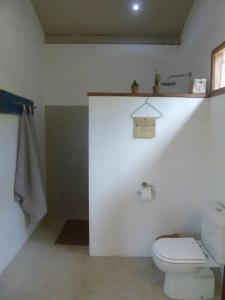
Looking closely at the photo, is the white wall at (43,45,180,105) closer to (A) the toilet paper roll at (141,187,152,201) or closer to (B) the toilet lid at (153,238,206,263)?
(A) the toilet paper roll at (141,187,152,201)

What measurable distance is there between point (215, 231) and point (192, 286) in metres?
0.51

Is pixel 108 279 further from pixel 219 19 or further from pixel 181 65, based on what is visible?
pixel 181 65

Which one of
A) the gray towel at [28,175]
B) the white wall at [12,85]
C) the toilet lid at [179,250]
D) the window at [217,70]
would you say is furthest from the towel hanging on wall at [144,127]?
the white wall at [12,85]

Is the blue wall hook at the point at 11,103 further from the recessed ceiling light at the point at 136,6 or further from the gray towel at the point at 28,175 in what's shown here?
the recessed ceiling light at the point at 136,6

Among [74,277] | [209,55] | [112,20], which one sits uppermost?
[112,20]

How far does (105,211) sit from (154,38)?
247 centimetres

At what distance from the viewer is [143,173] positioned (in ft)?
8.96

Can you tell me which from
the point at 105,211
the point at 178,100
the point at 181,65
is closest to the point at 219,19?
the point at 178,100

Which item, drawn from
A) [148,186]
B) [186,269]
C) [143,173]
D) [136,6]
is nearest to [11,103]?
[143,173]

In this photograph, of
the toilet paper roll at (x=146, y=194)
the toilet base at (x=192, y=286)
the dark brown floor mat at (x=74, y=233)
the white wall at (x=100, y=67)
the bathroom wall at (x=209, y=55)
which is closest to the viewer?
the toilet base at (x=192, y=286)

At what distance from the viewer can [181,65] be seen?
145 inches

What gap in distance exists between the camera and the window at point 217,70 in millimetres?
2479

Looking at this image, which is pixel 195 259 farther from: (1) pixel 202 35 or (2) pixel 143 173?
(1) pixel 202 35

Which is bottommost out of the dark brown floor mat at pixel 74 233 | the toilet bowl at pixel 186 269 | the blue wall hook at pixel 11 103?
the dark brown floor mat at pixel 74 233
